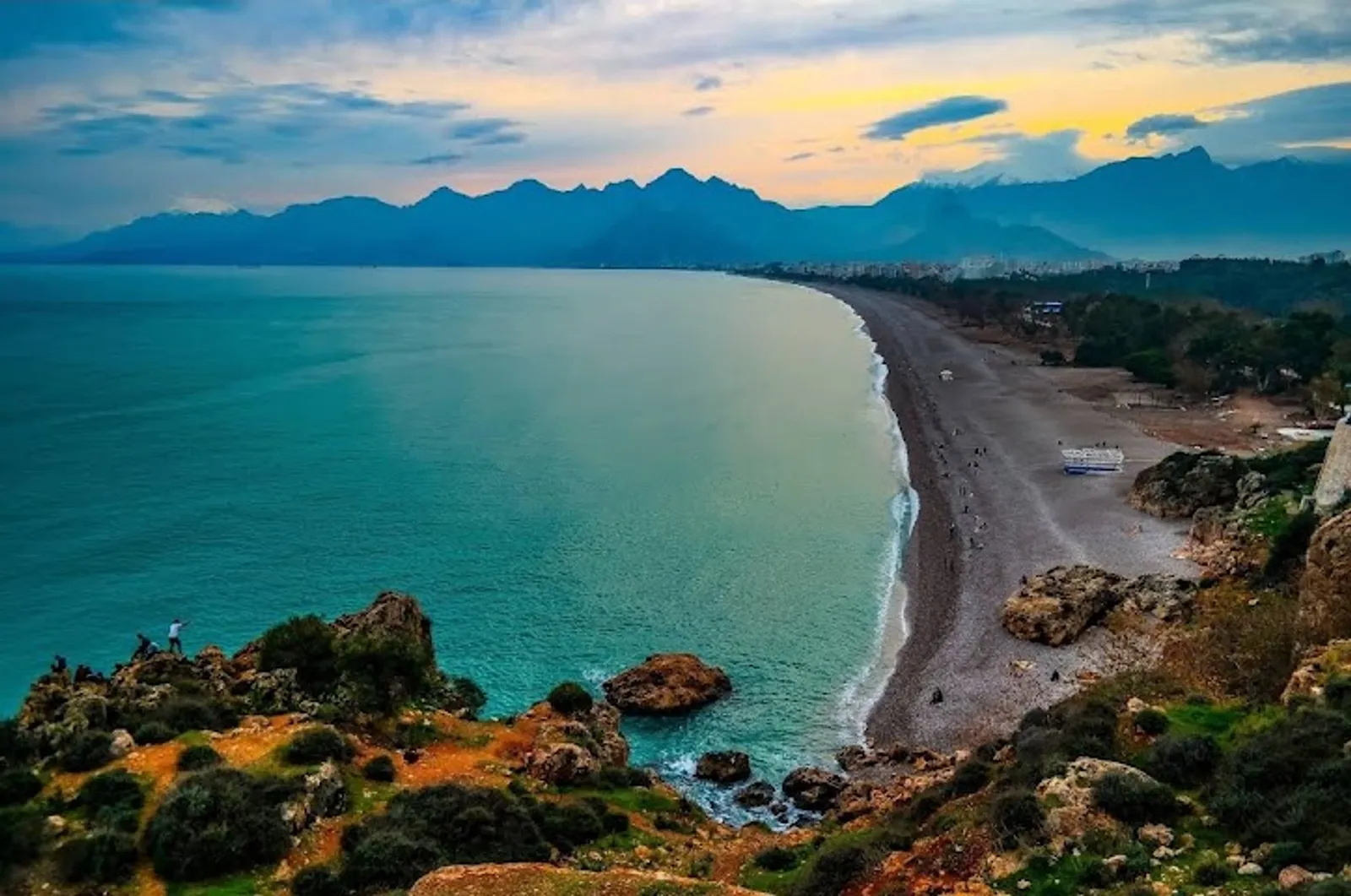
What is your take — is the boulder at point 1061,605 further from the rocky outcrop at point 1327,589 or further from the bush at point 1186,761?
the bush at point 1186,761

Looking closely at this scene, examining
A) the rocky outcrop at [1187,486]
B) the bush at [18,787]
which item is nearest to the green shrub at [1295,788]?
the bush at [18,787]

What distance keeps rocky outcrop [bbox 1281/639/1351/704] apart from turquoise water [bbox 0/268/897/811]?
16174 mm

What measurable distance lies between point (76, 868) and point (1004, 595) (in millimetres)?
36298

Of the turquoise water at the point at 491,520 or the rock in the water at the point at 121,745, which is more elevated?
the rock in the water at the point at 121,745

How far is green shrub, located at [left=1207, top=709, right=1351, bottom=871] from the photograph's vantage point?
1299 centimetres

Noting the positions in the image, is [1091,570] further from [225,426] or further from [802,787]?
[225,426]

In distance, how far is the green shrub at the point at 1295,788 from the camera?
12992 millimetres

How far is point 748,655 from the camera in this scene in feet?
131

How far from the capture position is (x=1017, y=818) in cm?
1542

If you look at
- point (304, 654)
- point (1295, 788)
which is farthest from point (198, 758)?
point (1295, 788)

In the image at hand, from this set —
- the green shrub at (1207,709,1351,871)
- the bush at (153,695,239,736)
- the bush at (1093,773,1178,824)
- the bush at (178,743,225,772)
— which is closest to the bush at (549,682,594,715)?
the bush at (153,695,239,736)

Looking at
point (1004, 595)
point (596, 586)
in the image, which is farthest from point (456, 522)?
point (1004, 595)

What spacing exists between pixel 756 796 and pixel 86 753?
17191 millimetres

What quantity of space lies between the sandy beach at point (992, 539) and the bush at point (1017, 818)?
16.8 m
